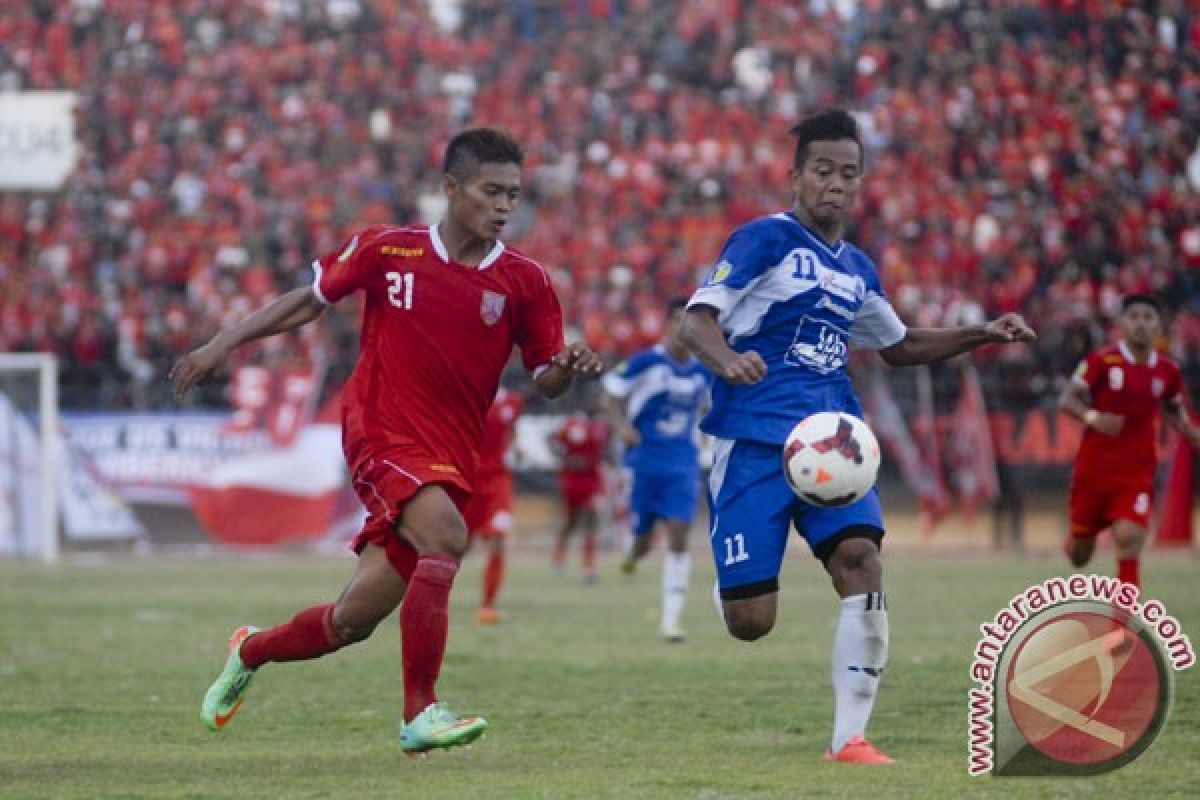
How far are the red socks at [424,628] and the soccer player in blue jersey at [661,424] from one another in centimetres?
876

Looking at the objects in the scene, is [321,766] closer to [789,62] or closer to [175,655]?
[175,655]

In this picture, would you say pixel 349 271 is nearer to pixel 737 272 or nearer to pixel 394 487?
pixel 394 487

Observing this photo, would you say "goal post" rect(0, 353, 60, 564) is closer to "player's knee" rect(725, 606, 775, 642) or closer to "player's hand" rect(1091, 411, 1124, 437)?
"player's hand" rect(1091, 411, 1124, 437)

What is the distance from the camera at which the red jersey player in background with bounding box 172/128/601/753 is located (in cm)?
782

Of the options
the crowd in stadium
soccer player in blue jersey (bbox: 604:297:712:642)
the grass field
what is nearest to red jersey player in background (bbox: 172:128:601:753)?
the grass field

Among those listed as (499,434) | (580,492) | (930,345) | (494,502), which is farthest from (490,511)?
(930,345)

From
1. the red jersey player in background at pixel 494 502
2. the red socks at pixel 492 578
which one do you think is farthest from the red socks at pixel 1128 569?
the red socks at pixel 492 578

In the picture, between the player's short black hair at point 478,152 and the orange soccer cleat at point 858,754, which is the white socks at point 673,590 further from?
the player's short black hair at point 478,152

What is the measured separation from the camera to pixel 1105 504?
46.9 ft

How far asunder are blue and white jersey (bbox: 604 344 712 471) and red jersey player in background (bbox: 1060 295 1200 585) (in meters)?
3.62

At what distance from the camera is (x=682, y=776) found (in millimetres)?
7645

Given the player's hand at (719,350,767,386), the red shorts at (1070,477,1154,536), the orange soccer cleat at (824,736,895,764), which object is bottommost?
the orange soccer cleat at (824,736,895,764)

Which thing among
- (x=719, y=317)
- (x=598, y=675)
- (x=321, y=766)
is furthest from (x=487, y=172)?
(x=598, y=675)

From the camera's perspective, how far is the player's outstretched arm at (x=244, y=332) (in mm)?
7844
